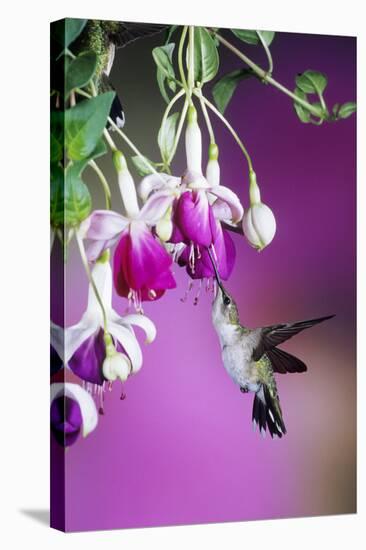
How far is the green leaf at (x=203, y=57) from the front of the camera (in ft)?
19.7

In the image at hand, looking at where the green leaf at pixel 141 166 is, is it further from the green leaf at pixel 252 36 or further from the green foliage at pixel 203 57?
→ the green leaf at pixel 252 36

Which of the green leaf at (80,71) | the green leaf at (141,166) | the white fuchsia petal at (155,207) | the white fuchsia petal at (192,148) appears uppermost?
the green leaf at (80,71)

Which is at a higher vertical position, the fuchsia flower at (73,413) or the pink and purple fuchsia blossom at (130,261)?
the pink and purple fuchsia blossom at (130,261)

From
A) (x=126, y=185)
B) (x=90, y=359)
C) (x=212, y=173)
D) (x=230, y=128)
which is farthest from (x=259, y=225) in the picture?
(x=90, y=359)

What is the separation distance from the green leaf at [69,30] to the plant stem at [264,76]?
2.10ft

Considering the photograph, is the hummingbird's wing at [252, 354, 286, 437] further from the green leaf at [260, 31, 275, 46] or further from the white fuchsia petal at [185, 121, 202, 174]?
the green leaf at [260, 31, 275, 46]

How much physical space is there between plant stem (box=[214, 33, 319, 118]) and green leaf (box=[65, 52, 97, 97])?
62 cm

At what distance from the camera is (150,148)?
232 inches

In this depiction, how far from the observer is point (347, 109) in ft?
20.8

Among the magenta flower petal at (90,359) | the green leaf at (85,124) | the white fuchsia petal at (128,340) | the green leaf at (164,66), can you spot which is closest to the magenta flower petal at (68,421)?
the magenta flower petal at (90,359)

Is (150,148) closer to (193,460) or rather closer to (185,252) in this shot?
(185,252)

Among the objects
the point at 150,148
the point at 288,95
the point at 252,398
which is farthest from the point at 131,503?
the point at 288,95

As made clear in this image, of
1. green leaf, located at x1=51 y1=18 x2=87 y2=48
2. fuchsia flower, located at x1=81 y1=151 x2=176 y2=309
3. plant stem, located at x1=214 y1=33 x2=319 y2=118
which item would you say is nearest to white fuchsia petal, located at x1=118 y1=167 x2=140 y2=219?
fuchsia flower, located at x1=81 y1=151 x2=176 y2=309

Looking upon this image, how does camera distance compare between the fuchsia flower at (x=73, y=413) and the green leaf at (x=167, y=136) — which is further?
the green leaf at (x=167, y=136)
